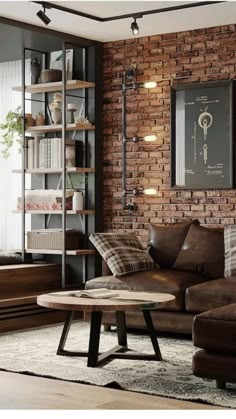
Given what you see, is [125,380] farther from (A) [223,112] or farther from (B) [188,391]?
(A) [223,112]

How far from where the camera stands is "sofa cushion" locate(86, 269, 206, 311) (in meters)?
6.61

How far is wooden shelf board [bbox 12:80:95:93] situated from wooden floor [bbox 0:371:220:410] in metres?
3.87

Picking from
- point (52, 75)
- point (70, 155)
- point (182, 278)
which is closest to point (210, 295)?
point (182, 278)

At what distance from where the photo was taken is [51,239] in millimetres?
8273

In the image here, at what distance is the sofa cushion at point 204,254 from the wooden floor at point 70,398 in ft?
7.64

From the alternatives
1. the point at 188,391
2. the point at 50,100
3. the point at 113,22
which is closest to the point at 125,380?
the point at 188,391

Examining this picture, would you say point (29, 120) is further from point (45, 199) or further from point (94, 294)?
point (94, 294)

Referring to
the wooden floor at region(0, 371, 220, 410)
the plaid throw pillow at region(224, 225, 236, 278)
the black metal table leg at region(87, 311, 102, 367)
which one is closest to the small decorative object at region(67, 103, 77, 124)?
the plaid throw pillow at region(224, 225, 236, 278)

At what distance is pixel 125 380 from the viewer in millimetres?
5219

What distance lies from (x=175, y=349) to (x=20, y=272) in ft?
6.70

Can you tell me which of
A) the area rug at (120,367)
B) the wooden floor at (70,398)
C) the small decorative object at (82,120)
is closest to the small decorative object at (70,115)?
the small decorative object at (82,120)

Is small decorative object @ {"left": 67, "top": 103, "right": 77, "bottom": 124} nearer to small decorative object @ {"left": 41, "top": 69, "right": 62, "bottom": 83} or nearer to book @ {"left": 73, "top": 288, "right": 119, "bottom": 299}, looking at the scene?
small decorative object @ {"left": 41, "top": 69, "right": 62, "bottom": 83}

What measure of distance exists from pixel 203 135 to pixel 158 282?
178 cm

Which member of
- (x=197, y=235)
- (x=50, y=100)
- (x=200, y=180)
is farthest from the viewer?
(x=50, y=100)
